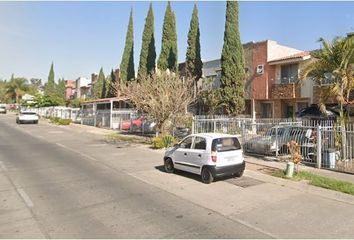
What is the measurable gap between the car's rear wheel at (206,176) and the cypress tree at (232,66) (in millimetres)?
16576

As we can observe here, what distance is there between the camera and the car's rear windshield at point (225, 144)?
11078 millimetres

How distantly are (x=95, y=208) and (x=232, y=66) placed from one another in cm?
2066

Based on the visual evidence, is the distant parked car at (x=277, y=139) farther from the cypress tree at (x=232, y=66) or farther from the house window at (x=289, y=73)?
the house window at (x=289, y=73)

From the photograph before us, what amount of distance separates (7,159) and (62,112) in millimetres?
36209

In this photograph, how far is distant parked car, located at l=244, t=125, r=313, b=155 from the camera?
1543cm

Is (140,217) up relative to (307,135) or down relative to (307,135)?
down

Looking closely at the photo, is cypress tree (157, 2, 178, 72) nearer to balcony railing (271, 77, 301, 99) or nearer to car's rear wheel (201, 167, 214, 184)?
balcony railing (271, 77, 301, 99)

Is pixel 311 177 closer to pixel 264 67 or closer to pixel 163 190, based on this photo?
pixel 163 190

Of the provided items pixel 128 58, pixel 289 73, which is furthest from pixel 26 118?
pixel 289 73

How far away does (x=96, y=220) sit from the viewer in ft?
23.8

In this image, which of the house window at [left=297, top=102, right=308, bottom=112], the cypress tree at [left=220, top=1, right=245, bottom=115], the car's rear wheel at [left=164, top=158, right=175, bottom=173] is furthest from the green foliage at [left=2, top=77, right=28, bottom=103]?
the car's rear wheel at [left=164, top=158, right=175, bottom=173]

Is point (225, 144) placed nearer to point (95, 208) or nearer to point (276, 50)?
point (95, 208)

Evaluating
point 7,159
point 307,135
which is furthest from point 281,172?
point 7,159

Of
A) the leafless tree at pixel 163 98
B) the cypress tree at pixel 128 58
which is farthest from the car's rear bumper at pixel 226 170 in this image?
the cypress tree at pixel 128 58
